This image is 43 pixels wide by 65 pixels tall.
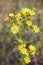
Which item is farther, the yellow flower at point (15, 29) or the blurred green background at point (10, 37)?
the blurred green background at point (10, 37)

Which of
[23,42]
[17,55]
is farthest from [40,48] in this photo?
[23,42]

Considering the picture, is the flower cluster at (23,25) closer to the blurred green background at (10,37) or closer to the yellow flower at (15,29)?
the yellow flower at (15,29)

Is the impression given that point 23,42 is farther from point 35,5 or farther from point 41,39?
point 35,5

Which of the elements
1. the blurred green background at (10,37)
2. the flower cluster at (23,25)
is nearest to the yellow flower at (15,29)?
the flower cluster at (23,25)

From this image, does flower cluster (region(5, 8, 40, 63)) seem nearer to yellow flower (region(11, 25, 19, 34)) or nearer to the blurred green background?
yellow flower (region(11, 25, 19, 34))

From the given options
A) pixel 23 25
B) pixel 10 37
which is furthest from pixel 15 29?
pixel 10 37

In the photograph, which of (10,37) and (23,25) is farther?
(10,37)

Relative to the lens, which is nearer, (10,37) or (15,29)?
(15,29)

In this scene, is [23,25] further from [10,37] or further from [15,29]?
[10,37]

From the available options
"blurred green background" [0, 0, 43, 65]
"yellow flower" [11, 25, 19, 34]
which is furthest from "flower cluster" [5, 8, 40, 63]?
"blurred green background" [0, 0, 43, 65]

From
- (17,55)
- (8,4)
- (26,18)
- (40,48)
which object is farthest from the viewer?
(8,4)

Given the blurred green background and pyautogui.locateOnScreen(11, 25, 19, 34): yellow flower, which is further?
the blurred green background
